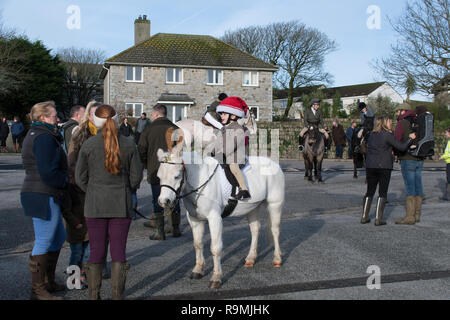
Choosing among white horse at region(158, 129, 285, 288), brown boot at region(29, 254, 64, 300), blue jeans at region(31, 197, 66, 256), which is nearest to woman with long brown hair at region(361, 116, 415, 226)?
white horse at region(158, 129, 285, 288)

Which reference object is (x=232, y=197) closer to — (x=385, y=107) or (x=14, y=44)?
(x=14, y=44)

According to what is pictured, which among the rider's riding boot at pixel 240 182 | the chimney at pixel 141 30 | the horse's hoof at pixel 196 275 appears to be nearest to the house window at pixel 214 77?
the chimney at pixel 141 30


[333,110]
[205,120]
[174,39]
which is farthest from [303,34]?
[205,120]

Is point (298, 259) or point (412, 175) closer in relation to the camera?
point (298, 259)

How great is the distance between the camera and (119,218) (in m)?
4.71

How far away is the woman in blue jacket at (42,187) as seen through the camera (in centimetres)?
485

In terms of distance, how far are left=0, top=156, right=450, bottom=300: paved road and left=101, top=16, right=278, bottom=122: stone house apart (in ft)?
102

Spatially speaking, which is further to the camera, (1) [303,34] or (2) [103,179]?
(1) [303,34]

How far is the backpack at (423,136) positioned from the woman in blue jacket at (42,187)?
7.14 metres

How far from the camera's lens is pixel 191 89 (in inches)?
1708

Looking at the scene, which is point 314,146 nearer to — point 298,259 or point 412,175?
point 412,175

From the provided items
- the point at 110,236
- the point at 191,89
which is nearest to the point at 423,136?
the point at 110,236

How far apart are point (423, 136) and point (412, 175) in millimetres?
854
